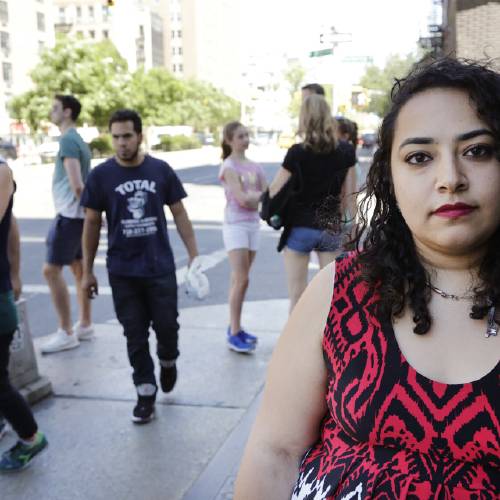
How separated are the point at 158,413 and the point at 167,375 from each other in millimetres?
241

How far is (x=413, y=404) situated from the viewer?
1.34m

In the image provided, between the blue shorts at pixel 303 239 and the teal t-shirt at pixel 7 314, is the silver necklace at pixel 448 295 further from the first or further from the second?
the blue shorts at pixel 303 239

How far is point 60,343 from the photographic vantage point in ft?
19.1

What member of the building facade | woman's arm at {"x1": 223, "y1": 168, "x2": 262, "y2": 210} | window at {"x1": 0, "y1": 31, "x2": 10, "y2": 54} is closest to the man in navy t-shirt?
woman's arm at {"x1": 223, "y1": 168, "x2": 262, "y2": 210}

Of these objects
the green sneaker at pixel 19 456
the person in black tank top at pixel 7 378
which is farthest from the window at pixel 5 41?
the green sneaker at pixel 19 456

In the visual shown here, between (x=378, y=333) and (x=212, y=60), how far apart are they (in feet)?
493

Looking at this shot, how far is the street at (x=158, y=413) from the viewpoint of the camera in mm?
3641

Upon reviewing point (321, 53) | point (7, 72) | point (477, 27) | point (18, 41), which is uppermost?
point (18, 41)

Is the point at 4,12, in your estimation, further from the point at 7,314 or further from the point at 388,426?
the point at 388,426

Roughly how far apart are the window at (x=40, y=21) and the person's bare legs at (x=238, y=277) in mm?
80570

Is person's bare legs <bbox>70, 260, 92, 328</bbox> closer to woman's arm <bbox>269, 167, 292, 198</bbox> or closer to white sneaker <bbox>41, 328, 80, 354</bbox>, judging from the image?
white sneaker <bbox>41, 328, 80, 354</bbox>

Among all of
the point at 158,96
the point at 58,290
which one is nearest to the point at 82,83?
the point at 158,96

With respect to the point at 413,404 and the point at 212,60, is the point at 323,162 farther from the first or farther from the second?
the point at 212,60

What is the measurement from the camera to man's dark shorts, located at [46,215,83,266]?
571cm
